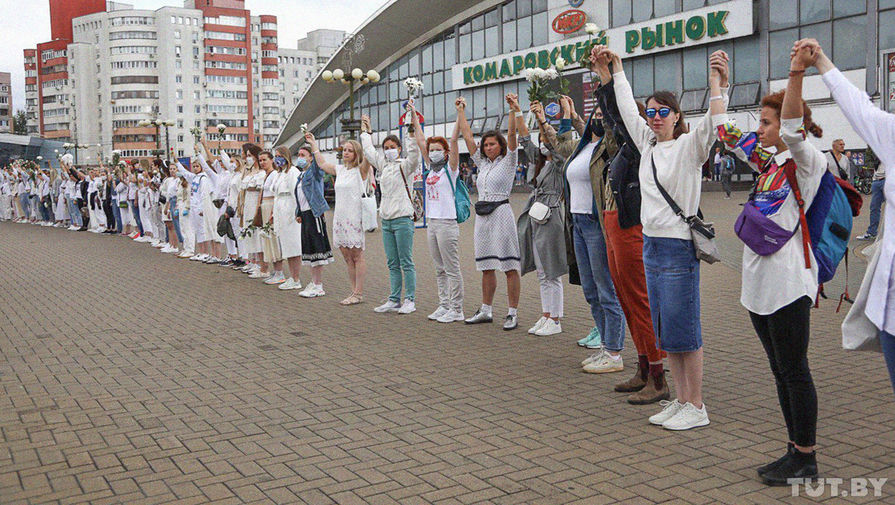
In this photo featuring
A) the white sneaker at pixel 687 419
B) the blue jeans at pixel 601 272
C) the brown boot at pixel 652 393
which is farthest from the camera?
the blue jeans at pixel 601 272

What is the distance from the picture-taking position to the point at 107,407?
595 cm

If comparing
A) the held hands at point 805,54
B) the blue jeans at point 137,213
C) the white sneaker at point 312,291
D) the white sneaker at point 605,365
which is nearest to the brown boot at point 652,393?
the white sneaker at point 605,365

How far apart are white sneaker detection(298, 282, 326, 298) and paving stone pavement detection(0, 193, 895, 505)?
133 centimetres

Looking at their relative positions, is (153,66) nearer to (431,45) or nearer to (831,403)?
(431,45)

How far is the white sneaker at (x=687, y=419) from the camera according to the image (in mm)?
5172

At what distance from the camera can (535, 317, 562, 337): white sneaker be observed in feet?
27.1

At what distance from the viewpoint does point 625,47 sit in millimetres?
44375

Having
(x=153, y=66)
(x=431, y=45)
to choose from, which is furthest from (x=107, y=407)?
(x=153, y=66)

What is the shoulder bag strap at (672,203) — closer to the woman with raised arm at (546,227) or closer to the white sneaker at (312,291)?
the woman with raised arm at (546,227)

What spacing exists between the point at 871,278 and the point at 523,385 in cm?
331

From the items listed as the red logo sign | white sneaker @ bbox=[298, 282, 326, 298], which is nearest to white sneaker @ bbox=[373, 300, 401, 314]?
white sneaker @ bbox=[298, 282, 326, 298]

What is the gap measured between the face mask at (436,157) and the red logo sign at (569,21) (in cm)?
3893

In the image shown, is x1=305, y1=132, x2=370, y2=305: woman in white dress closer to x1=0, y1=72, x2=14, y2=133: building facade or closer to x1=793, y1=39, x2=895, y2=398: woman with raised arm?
x1=793, y1=39, x2=895, y2=398: woman with raised arm

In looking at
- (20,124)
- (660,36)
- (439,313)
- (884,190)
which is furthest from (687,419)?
(20,124)
